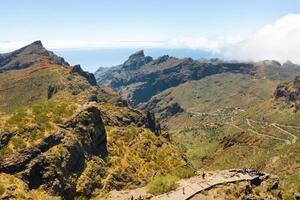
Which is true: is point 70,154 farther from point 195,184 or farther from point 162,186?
point 195,184

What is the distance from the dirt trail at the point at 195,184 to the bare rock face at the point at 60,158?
31.7 feet

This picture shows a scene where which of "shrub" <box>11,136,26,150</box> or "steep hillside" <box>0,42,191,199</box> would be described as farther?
"shrub" <box>11,136,26,150</box>

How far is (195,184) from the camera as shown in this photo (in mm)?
86188

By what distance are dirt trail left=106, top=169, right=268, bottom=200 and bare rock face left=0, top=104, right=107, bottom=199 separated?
31.7 feet

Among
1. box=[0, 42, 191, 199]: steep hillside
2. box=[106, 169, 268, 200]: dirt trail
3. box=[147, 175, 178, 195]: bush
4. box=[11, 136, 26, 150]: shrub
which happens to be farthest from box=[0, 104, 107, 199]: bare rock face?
box=[147, 175, 178, 195]: bush

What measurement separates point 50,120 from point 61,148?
9.83 metres

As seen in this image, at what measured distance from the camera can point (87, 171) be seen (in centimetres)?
9575

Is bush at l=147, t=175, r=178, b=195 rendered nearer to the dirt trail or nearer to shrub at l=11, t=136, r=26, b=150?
the dirt trail

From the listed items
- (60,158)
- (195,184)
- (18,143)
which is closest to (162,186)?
(195,184)

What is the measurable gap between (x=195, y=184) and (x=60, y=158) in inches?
1019

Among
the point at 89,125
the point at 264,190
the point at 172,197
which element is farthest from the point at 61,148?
the point at 264,190

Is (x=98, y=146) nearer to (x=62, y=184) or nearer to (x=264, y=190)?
(x=62, y=184)

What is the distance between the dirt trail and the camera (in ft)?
263

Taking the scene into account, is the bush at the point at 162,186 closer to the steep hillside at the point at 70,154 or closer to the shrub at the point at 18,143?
the steep hillside at the point at 70,154
